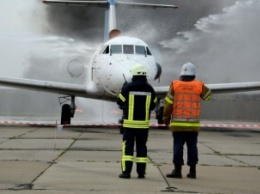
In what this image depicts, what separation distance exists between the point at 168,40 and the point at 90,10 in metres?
5.27

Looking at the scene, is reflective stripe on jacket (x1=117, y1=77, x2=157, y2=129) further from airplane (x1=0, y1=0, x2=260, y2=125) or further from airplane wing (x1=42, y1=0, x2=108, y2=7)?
airplane wing (x1=42, y1=0, x2=108, y2=7)

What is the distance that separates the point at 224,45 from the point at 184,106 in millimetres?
27629

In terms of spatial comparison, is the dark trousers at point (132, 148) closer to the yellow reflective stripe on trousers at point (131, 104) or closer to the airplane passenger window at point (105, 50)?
the yellow reflective stripe on trousers at point (131, 104)

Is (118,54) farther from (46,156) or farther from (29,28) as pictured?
(29,28)

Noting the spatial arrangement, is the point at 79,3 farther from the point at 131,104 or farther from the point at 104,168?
the point at 131,104

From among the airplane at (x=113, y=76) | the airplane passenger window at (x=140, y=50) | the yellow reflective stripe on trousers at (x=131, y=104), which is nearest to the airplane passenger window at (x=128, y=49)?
the airplane at (x=113, y=76)

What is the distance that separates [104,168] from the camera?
11.2 metres

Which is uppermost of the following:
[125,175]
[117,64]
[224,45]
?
[224,45]

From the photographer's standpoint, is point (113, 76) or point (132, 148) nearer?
point (132, 148)

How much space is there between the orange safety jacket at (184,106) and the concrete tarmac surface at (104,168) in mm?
894

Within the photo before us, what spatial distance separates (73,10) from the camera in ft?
125

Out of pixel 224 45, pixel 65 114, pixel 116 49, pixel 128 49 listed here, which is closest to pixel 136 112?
pixel 128 49

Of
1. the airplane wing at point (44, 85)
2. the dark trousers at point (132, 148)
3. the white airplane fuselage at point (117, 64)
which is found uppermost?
the white airplane fuselage at point (117, 64)

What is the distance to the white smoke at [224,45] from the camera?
36.9m
